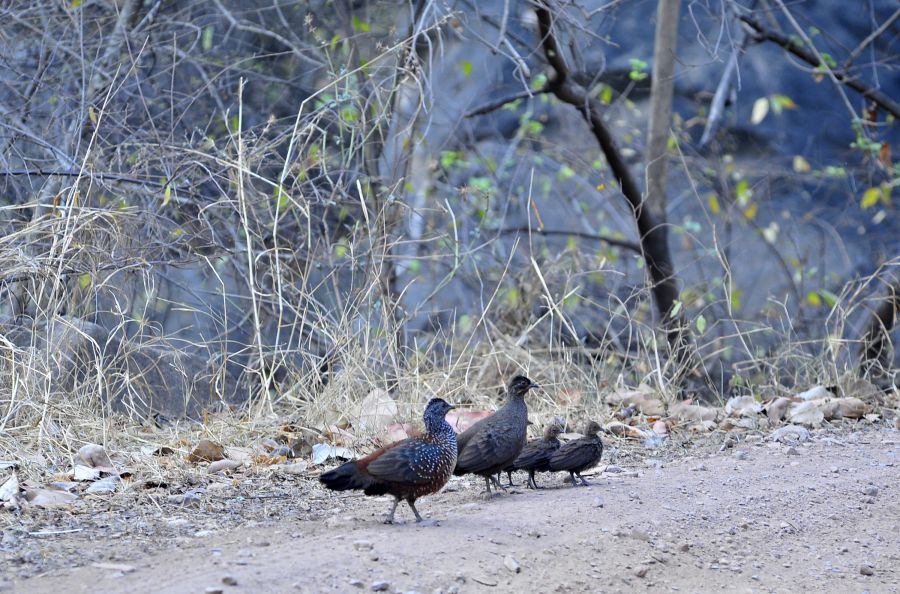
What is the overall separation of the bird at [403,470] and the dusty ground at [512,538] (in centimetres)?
16

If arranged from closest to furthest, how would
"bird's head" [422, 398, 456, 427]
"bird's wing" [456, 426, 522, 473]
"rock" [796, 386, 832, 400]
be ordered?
1. "bird's head" [422, 398, 456, 427]
2. "bird's wing" [456, 426, 522, 473]
3. "rock" [796, 386, 832, 400]

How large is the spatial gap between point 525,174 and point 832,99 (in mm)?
4349

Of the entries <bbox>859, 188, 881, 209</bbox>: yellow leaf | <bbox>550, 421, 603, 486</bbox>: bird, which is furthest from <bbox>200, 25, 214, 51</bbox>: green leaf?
<bbox>859, 188, 881, 209</bbox>: yellow leaf

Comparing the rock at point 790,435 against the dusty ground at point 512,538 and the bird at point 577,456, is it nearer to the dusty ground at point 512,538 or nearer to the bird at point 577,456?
the dusty ground at point 512,538

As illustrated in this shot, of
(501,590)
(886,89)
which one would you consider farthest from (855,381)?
(886,89)

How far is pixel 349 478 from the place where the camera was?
4.45 metres

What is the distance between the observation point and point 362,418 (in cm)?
636

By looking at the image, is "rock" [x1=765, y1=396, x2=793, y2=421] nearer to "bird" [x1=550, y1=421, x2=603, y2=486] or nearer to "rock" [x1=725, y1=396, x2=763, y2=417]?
"rock" [x1=725, y1=396, x2=763, y2=417]

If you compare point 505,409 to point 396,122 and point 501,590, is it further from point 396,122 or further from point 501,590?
point 396,122

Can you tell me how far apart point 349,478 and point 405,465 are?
24 centimetres

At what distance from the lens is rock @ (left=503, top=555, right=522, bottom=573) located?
13.3 ft

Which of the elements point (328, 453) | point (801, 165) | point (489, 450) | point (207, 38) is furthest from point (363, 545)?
point (801, 165)

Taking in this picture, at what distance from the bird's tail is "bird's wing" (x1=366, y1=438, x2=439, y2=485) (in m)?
0.04

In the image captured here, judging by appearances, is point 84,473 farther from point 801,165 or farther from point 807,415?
point 801,165
